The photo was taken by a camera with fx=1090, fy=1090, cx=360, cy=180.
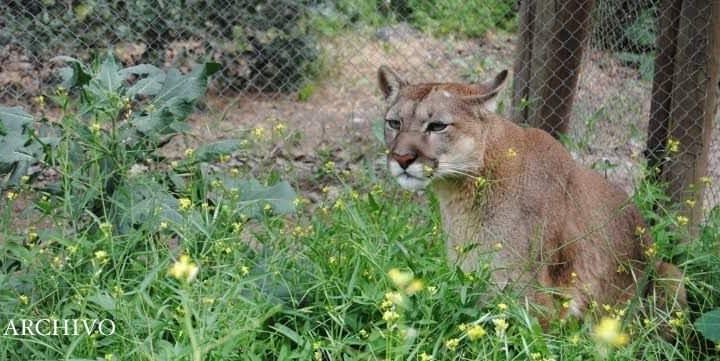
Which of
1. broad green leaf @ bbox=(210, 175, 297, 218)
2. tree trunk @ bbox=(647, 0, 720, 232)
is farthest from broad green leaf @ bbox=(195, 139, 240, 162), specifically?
tree trunk @ bbox=(647, 0, 720, 232)

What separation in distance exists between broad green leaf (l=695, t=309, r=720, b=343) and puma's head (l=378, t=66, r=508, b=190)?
127cm

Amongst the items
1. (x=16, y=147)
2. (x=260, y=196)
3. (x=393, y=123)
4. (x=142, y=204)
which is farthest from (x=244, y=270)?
(x=16, y=147)

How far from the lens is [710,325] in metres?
4.91

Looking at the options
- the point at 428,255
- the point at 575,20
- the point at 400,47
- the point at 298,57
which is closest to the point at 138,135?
the point at 428,255

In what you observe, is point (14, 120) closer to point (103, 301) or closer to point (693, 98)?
point (103, 301)

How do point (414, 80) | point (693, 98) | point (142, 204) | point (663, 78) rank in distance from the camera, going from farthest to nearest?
point (414, 80), point (663, 78), point (693, 98), point (142, 204)

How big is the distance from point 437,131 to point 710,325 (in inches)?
61.4

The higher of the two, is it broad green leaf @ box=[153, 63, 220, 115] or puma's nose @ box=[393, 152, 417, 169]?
puma's nose @ box=[393, 152, 417, 169]

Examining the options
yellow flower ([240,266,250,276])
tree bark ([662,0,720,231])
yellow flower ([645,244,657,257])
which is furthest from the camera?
tree bark ([662,0,720,231])

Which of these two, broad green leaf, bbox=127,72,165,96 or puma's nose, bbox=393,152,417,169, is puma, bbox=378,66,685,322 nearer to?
puma's nose, bbox=393,152,417,169

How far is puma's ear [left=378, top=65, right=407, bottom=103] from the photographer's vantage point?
5707 millimetres

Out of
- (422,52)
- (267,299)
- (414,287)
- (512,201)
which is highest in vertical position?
(414,287)

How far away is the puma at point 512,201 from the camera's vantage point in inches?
207

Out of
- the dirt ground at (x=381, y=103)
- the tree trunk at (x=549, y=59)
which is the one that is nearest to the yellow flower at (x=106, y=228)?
the dirt ground at (x=381, y=103)
